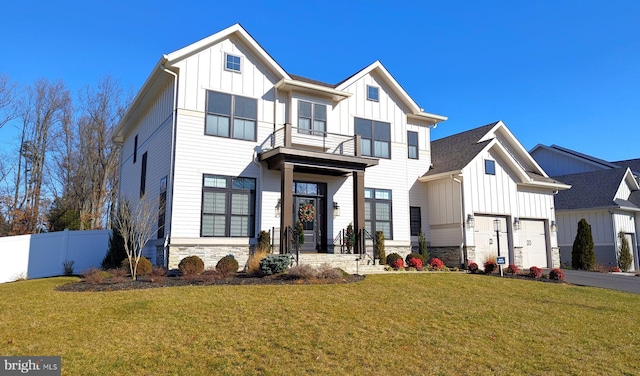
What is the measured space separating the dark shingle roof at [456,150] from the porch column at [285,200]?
7.79 meters

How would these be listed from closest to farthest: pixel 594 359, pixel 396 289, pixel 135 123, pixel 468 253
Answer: pixel 594 359 < pixel 396 289 < pixel 468 253 < pixel 135 123

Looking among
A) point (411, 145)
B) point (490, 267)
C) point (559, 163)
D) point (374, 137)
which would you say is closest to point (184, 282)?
point (374, 137)

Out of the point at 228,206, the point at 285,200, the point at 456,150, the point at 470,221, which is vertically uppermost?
the point at 456,150

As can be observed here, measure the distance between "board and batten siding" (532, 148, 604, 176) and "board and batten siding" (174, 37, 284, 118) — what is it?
23.7 metres

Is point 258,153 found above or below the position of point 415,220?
above

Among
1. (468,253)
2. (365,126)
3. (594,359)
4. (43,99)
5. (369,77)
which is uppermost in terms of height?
(43,99)

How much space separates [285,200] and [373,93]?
7.11 meters

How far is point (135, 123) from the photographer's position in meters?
21.6

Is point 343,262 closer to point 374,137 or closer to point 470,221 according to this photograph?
point 374,137

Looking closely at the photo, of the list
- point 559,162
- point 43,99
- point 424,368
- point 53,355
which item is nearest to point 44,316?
point 53,355

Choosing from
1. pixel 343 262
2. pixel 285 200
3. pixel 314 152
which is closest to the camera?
pixel 285 200

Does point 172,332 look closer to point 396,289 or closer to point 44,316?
point 44,316

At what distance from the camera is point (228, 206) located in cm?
1586

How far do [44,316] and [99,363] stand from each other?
119 inches
